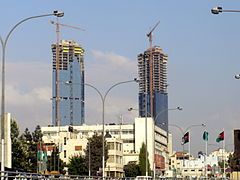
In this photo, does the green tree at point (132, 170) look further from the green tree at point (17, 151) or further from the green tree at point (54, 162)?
the green tree at point (17, 151)

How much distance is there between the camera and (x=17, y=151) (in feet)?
327

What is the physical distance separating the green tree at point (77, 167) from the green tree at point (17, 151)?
31146 millimetres

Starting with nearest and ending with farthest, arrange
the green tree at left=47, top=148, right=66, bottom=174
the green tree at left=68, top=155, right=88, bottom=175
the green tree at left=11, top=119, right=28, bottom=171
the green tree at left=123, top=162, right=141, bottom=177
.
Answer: the green tree at left=11, top=119, right=28, bottom=171, the green tree at left=47, top=148, right=66, bottom=174, the green tree at left=68, top=155, right=88, bottom=175, the green tree at left=123, top=162, right=141, bottom=177

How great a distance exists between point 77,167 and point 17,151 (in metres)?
37.9

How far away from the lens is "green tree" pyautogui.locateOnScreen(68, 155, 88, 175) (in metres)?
133

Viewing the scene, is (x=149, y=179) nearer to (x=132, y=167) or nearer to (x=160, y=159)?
(x=132, y=167)

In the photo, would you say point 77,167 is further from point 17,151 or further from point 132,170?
point 17,151

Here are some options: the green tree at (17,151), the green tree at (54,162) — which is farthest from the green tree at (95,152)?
the green tree at (17,151)

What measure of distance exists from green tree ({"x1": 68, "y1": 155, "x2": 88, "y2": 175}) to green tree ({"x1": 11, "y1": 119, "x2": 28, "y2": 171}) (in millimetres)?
31146

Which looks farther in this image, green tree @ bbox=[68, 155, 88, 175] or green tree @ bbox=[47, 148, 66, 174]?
green tree @ bbox=[68, 155, 88, 175]

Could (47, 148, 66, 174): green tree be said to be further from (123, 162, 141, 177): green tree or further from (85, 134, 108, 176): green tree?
(123, 162, 141, 177): green tree

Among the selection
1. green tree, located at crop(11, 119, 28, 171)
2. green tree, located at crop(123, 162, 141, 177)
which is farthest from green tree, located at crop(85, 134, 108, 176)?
green tree, located at crop(123, 162, 141, 177)

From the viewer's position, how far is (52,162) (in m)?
129

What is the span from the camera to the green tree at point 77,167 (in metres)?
133
